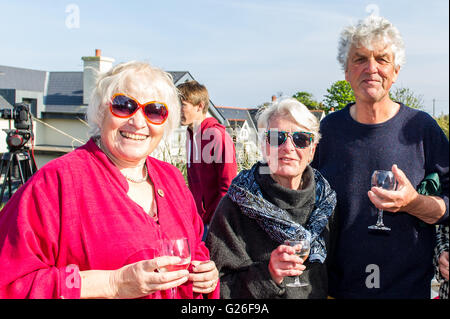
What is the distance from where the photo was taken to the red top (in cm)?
184

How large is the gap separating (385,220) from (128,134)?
1.65 metres

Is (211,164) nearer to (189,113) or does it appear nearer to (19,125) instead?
(189,113)

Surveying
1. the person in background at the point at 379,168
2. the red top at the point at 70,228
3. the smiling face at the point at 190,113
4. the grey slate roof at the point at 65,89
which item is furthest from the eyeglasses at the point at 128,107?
the grey slate roof at the point at 65,89

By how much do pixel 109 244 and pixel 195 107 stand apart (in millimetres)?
3392

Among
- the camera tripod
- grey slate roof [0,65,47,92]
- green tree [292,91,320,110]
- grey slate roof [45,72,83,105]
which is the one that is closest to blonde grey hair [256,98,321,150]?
the camera tripod

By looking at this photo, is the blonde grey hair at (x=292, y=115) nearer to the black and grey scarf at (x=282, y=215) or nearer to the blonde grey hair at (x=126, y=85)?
the black and grey scarf at (x=282, y=215)

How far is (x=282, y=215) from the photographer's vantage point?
2.57 m

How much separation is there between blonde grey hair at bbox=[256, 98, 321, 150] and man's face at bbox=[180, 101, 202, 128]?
2.44 meters

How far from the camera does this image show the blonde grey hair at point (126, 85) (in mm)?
2232

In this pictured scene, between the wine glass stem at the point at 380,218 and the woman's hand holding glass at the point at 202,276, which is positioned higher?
the wine glass stem at the point at 380,218

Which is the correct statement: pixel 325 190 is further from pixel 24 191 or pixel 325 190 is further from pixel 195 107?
pixel 195 107

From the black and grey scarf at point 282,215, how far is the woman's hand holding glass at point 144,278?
2.45ft

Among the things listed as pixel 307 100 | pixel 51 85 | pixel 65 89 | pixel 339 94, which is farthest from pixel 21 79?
pixel 307 100

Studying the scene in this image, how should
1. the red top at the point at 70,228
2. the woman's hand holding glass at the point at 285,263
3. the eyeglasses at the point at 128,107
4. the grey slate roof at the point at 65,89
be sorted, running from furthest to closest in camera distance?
the grey slate roof at the point at 65,89, the woman's hand holding glass at the point at 285,263, the eyeglasses at the point at 128,107, the red top at the point at 70,228
